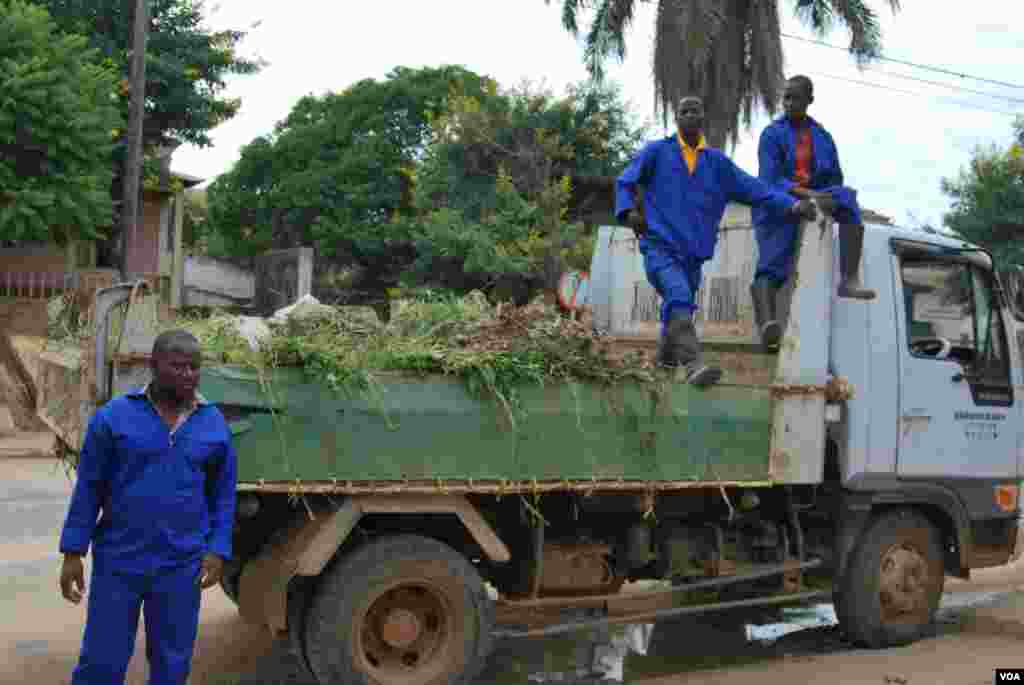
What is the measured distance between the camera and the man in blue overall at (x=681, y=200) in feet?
19.0

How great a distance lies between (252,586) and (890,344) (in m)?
3.44

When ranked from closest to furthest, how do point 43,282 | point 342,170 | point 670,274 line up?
point 670,274
point 43,282
point 342,170

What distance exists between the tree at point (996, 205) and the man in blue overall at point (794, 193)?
15956 mm

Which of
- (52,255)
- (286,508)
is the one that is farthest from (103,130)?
(286,508)

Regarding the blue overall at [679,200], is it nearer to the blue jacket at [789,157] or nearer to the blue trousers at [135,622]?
the blue jacket at [789,157]

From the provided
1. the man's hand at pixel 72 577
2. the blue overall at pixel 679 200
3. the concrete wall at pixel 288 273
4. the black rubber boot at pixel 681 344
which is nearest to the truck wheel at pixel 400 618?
the man's hand at pixel 72 577

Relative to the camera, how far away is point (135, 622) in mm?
3582

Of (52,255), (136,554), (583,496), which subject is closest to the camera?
(136,554)

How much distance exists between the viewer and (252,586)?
15.3 feet

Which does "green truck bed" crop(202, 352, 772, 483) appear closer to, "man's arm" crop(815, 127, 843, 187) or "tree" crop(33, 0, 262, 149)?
"man's arm" crop(815, 127, 843, 187)

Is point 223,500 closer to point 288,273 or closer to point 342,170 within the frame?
point 288,273

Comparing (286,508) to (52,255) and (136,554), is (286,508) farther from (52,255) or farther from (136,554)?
(52,255)

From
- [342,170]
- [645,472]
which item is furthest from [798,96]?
[342,170]

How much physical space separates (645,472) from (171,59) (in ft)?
52.9
